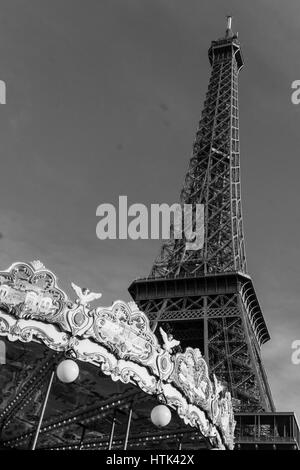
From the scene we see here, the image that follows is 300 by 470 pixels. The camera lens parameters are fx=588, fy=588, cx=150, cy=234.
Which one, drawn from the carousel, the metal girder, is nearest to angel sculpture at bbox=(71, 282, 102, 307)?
the carousel

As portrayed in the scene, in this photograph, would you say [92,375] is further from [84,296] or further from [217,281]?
[217,281]

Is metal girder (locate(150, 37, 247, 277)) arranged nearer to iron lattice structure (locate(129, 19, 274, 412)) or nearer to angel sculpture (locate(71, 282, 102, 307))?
iron lattice structure (locate(129, 19, 274, 412))

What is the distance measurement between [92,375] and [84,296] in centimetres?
245

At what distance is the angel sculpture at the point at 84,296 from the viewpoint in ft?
41.8

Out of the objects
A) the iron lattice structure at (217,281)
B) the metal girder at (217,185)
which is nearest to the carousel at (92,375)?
the iron lattice structure at (217,281)

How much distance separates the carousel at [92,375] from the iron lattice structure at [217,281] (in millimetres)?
22516

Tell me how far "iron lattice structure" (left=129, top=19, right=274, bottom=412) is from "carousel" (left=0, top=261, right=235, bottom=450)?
73.9 ft

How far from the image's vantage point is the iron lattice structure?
4222cm

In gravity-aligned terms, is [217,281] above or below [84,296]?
above

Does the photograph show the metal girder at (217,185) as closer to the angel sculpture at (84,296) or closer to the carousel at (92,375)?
the carousel at (92,375)

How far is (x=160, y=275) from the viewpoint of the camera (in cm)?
4953

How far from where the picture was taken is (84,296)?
41.9ft

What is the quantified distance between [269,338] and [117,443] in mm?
36062

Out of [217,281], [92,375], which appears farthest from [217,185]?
[92,375]
